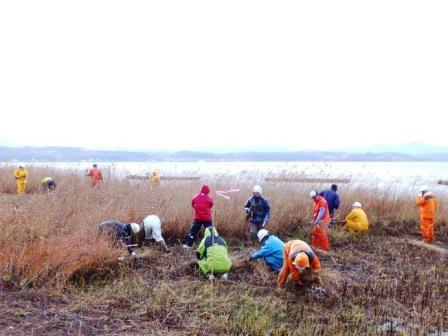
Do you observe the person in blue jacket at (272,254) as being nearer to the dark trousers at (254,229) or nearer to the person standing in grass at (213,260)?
the person standing in grass at (213,260)

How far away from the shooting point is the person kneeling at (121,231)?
27.6ft

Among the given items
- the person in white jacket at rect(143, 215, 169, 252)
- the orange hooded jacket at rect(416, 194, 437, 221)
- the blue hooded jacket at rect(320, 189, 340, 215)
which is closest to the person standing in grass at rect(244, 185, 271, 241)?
the person in white jacket at rect(143, 215, 169, 252)

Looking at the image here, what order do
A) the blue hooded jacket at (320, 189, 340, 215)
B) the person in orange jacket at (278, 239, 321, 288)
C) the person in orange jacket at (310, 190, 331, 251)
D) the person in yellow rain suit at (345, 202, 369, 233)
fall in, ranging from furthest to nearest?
the blue hooded jacket at (320, 189, 340, 215) < the person in yellow rain suit at (345, 202, 369, 233) < the person in orange jacket at (310, 190, 331, 251) < the person in orange jacket at (278, 239, 321, 288)

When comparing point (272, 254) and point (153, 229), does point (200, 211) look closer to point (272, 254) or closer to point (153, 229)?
point (153, 229)

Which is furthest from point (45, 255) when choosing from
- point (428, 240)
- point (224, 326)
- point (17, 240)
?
point (428, 240)

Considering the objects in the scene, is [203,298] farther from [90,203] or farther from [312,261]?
[90,203]

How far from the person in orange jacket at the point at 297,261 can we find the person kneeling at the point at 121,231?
2.90m

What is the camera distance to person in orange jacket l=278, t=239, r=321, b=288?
656cm

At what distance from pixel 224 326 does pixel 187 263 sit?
3.00m

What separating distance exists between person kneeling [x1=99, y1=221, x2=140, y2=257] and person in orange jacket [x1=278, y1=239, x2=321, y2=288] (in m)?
2.90

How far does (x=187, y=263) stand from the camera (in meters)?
8.18

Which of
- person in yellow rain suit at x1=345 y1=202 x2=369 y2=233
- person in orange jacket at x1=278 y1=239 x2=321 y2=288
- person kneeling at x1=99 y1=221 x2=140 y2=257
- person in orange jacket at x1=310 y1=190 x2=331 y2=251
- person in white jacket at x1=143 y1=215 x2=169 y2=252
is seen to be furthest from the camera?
→ person in yellow rain suit at x1=345 y1=202 x2=369 y2=233

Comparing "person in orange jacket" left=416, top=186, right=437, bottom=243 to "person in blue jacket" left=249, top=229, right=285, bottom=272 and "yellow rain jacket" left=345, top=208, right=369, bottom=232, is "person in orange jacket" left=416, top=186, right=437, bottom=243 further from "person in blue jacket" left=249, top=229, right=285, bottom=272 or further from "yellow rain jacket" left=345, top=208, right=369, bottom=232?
"person in blue jacket" left=249, top=229, right=285, bottom=272

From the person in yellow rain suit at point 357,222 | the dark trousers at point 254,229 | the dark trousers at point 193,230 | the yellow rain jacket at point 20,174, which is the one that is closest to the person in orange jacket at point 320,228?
the dark trousers at point 254,229
